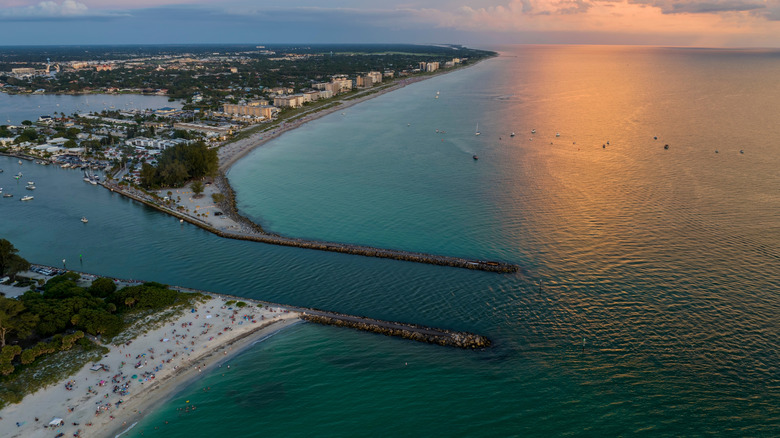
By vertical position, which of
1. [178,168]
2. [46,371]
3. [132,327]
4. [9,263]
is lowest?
[46,371]

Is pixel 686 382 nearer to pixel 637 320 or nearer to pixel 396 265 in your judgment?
pixel 637 320

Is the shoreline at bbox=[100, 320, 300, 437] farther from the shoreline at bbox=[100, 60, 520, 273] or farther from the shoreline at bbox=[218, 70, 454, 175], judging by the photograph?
the shoreline at bbox=[218, 70, 454, 175]

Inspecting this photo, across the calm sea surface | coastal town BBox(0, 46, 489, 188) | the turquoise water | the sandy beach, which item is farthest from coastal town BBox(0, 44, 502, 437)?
the turquoise water

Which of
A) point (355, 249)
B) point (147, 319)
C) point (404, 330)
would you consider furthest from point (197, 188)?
point (404, 330)

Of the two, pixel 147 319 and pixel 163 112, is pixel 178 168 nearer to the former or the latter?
pixel 147 319

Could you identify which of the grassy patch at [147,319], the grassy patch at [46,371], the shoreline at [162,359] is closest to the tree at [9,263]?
the shoreline at [162,359]

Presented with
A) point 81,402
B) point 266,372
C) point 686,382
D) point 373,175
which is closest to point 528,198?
point 373,175
